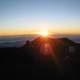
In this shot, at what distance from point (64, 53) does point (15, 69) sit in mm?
5819

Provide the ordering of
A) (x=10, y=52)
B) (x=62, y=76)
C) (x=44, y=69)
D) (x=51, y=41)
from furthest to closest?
(x=51, y=41) < (x=10, y=52) < (x=44, y=69) < (x=62, y=76)

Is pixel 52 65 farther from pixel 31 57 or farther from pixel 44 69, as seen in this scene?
pixel 31 57

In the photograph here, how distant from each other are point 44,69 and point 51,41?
320 inches

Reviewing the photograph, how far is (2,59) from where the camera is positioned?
1429cm

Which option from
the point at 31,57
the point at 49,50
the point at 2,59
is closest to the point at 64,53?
the point at 49,50

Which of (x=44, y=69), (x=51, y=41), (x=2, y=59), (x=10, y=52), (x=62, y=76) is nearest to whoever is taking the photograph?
(x=62, y=76)

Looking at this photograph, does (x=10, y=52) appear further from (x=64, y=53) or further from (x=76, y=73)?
(x=76, y=73)

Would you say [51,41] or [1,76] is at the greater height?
[51,41]

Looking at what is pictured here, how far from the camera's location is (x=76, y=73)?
10562mm

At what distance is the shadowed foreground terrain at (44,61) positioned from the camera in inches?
423

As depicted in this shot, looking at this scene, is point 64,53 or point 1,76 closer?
point 1,76

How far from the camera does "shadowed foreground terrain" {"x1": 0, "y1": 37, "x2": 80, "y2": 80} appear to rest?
10.7 metres

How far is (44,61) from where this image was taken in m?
14.0

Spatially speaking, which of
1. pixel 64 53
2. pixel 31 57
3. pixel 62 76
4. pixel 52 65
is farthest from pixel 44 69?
pixel 64 53
